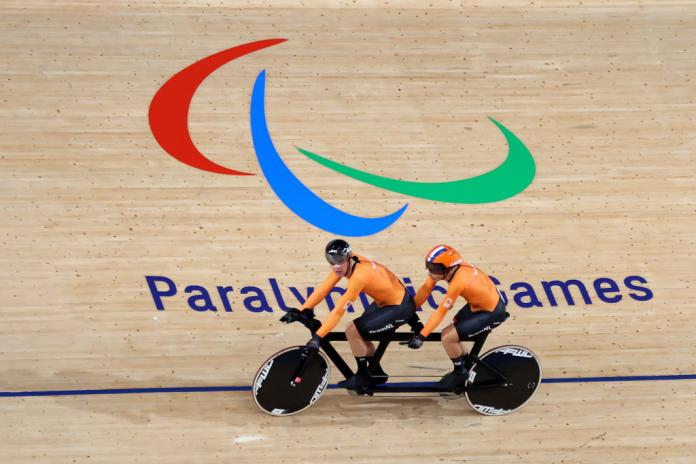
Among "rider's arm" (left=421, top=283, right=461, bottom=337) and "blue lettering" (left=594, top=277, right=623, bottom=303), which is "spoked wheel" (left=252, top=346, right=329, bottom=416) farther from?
"blue lettering" (left=594, top=277, right=623, bottom=303)

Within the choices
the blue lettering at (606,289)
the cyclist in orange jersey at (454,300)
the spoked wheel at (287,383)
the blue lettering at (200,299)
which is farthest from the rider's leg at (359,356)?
the blue lettering at (606,289)

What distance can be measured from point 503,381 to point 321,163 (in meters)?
2.53

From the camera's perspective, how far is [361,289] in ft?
17.6

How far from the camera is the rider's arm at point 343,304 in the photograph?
5270mm

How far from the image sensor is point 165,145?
7508 millimetres

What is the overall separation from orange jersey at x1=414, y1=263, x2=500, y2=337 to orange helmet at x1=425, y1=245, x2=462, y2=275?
0.07 metres

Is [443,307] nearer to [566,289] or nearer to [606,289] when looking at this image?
[566,289]

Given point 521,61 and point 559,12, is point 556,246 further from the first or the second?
point 559,12

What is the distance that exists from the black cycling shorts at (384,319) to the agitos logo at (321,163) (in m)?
1.57

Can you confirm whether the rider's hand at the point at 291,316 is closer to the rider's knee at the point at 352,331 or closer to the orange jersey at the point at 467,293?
the rider's knee at the point at 352,331

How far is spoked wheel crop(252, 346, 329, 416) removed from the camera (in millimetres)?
5598

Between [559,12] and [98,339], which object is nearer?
[98,339]

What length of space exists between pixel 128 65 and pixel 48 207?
163 cm

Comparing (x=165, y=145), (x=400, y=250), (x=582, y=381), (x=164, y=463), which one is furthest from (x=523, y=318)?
(x=165, y=145)
